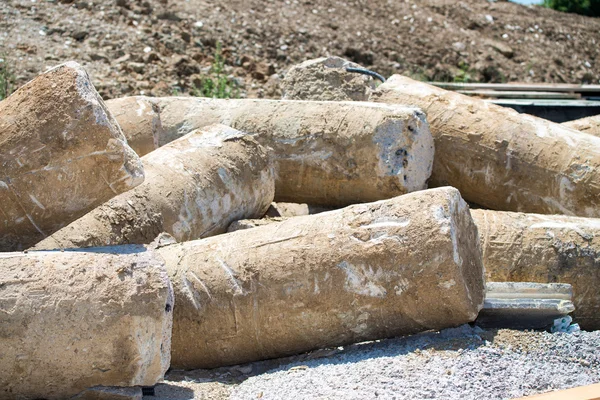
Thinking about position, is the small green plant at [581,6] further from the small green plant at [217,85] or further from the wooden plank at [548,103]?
the wooden plank at [548,103]

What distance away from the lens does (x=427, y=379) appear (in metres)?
3.71

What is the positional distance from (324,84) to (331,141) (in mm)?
1234

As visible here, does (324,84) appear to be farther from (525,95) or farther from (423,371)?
(423,371)

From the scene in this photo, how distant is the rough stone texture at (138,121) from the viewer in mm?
5953

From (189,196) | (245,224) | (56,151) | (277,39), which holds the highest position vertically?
(56,151)

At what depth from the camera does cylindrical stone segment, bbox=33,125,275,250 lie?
467 centimetres

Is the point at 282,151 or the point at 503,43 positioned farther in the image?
the point at 503,43

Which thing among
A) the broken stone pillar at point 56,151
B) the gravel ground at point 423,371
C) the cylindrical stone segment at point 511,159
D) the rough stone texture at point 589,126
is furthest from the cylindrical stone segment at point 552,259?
the broken stone pillar at point 56,151

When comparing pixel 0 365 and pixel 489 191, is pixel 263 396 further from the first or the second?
pixel 489 191

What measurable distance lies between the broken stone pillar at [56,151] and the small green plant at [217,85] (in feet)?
19.9

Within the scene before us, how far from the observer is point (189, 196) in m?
5.15

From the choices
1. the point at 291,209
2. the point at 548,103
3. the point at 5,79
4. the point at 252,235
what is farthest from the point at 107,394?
the point at 5,79

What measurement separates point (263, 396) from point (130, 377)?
24.7 inches

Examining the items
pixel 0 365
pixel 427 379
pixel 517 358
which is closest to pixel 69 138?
pixel 0 365
